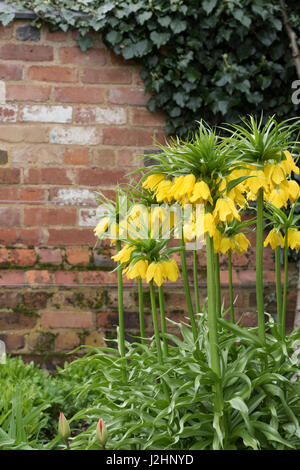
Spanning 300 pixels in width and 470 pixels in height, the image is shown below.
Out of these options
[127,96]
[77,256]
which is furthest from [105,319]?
[127,96]

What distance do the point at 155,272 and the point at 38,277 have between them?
5.58 ft

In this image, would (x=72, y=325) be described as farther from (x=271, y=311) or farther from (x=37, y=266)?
(x=271, y=311)

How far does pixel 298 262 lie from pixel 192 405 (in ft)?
5.87

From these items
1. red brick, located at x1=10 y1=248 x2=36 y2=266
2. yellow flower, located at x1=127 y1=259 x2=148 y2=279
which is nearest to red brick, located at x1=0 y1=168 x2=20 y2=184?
red brick, located at x1=10 y1=248 x2=36 y2=266

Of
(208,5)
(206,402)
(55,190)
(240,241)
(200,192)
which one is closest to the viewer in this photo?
(200,192)

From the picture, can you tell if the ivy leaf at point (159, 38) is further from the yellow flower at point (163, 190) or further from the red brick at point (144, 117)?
the yellow flower at point (163, 190)

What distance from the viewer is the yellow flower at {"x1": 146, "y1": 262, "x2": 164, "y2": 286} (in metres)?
1.46

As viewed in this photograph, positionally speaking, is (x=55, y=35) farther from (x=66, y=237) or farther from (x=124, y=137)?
(x=66, y=237)

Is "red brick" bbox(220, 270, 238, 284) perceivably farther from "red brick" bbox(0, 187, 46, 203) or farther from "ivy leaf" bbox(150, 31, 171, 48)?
"ivy leaf" bbox(150, 31, 171, 48)

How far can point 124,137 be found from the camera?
3088 millimetres

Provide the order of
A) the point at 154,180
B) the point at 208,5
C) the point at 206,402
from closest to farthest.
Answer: the point at 206,402
the point at 154,180
the point at 208,5

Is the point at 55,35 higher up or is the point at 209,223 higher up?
the point at 55,35
